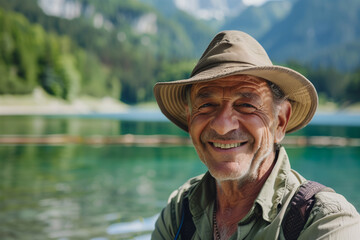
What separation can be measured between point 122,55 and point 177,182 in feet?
389

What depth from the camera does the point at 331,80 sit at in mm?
111125

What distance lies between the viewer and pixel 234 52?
166 centimetres

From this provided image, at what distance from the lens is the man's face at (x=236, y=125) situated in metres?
1.69

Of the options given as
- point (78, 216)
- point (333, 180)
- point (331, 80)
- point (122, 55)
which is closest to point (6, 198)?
point (78, 216)

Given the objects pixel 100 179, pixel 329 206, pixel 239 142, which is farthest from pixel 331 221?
pixel 100 179

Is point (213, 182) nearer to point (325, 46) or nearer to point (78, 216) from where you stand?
point (78, 216)

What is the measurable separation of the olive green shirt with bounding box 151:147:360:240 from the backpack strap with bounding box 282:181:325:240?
2 cm

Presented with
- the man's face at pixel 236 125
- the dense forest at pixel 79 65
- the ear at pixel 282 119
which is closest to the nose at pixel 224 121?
the man's face at pixel 236 125

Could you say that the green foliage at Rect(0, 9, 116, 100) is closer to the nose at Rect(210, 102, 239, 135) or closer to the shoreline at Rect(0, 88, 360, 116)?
the shoreline at Rect(0, 88, 360, 116)

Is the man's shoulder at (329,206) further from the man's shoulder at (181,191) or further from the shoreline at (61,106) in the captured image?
the shoreline at (61,106)

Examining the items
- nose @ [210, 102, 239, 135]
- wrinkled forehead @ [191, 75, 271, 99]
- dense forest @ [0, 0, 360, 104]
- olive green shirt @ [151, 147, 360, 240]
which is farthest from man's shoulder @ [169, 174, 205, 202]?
dense forest @ [0, 0, 360, 104]

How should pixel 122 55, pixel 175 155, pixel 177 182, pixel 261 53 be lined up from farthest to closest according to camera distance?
pixel 122 55
pixel 175 155
pixel 177 182
pixel 261 53

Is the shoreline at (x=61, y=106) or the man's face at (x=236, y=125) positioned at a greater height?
the man's face at (x=236, y=125)

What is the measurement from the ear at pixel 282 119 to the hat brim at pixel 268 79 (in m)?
0.04
